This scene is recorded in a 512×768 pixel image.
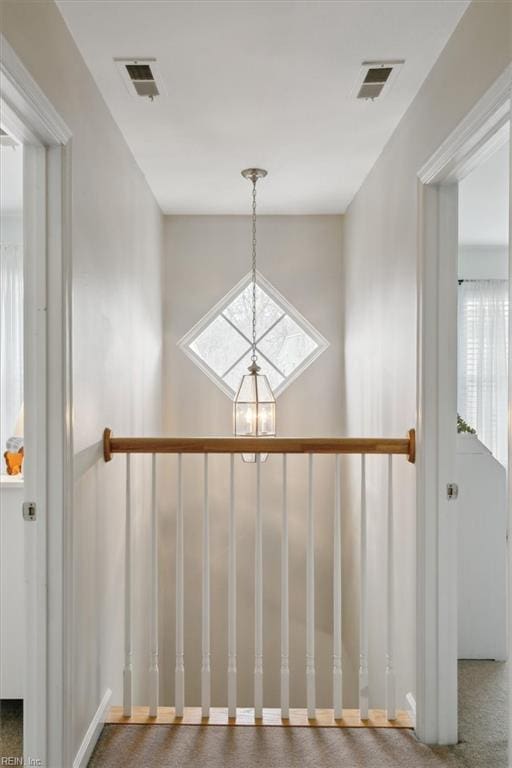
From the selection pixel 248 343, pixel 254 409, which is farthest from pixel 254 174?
pixel 248 343

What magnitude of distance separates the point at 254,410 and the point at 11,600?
5.58 ft

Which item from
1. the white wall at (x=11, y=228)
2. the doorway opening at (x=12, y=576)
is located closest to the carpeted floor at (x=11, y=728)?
the doorway opening at (x=12, y=576)

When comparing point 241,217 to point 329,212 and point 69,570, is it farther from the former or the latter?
point 69,570

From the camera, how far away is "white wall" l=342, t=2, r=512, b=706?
1.87m

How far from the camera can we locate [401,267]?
8.97ft

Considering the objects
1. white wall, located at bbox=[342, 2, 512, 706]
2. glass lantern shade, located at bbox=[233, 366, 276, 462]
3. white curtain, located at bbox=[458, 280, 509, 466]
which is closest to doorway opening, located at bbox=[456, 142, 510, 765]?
white wall, located at bbox=[342, 2, 512, 706]

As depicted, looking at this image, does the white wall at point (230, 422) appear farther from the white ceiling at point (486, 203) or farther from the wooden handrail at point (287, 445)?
the wooden handrail at point (287, 445)

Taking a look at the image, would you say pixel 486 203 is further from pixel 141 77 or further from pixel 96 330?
pixel 96 330

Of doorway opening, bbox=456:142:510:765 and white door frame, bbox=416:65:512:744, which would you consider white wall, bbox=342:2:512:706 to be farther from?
doorway opening, bbox=456:142:510:765

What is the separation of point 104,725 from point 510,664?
154cm

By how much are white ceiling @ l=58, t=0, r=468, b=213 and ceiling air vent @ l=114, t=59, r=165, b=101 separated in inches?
1.5

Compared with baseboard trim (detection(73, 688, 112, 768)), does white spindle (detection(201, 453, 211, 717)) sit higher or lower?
higher

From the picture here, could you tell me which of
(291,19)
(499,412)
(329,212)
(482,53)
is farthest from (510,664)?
(499,412)

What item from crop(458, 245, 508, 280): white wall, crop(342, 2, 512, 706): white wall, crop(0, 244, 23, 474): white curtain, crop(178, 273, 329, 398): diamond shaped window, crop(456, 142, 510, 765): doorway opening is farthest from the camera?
crop(458, 245, 508, 280): white wall
